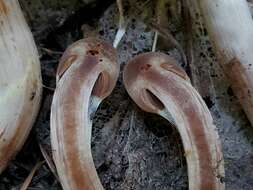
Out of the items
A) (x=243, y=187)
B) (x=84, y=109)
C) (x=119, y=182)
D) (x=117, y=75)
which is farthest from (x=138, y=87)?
(x=243, y=187)

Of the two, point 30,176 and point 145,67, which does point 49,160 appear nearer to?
point 30,176

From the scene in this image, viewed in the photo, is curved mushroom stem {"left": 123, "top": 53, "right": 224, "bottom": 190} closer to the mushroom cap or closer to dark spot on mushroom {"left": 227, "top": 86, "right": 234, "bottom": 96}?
the mushroom cap

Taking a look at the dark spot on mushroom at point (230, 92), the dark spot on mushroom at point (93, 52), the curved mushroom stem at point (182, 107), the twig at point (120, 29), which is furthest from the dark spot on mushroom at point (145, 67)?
the dark spot on mushroom at point (230, 92)

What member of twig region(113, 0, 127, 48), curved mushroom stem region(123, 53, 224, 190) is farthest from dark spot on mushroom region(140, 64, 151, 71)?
twig region(113, 0, 127, 48)

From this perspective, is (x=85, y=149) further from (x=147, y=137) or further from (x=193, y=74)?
(x=193, y=74)

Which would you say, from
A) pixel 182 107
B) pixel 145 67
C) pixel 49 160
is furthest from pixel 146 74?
pixel 49 160

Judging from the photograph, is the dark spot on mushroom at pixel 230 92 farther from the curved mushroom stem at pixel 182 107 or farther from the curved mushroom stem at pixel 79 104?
the curved mushroom stem at pixel 79 104
